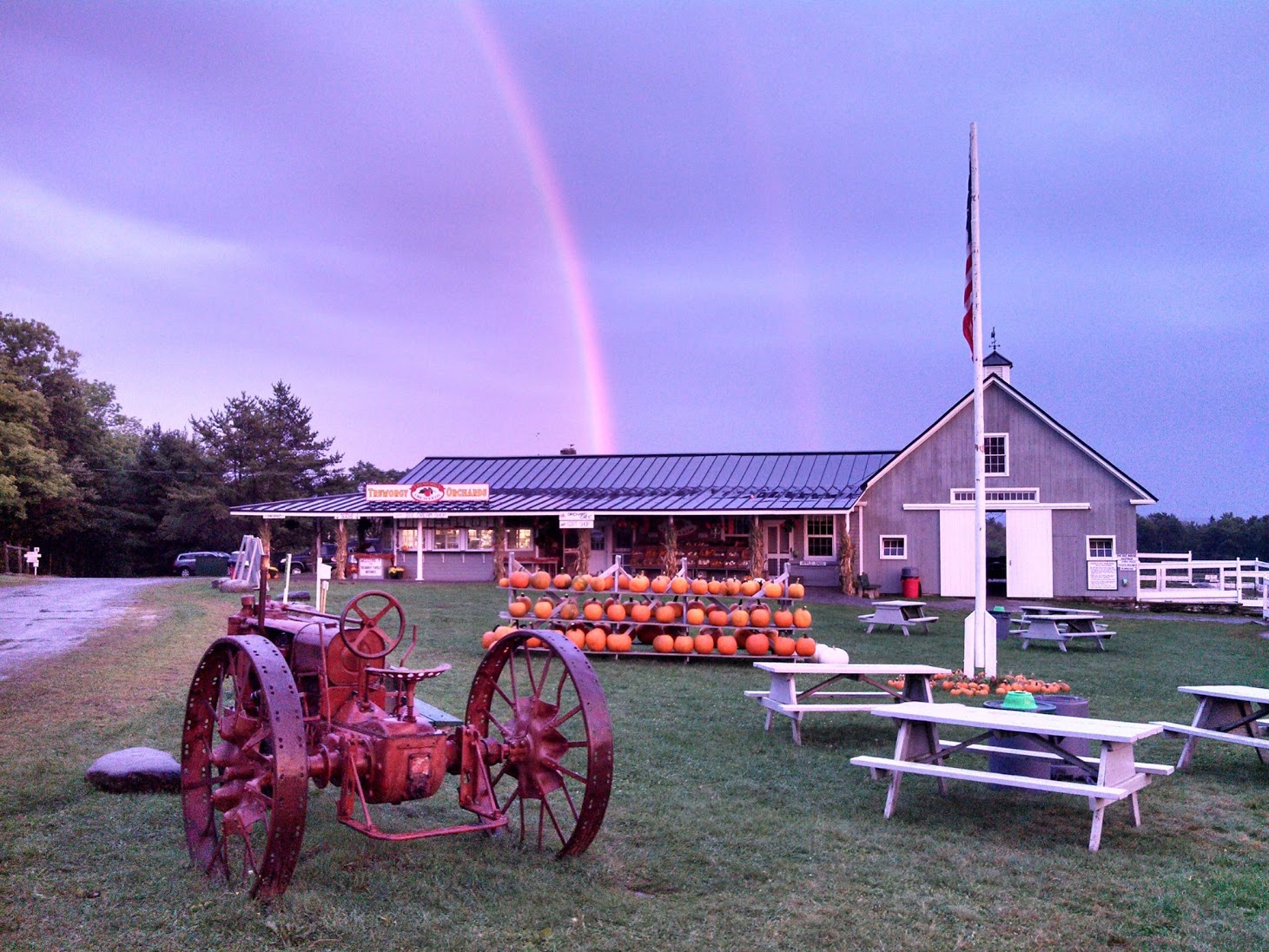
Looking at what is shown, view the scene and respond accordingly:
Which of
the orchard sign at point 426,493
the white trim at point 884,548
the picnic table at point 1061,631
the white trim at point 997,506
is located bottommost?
the picnic table at point 1061,631

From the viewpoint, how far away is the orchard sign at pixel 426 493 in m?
36.8

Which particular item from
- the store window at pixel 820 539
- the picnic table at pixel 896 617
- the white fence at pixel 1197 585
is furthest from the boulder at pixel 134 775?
the store window at pixel 820 539

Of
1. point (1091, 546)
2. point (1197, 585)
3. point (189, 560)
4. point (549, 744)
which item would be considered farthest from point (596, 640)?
point (189, 560)

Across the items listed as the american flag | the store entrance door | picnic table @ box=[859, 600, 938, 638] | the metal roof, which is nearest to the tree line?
the metal roof

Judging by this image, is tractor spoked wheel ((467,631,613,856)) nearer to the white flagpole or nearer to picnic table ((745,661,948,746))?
picnic table ((745,661,948,746))

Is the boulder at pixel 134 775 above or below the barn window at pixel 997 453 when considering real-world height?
below

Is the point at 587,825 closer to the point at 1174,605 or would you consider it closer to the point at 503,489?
the point at 1174,605

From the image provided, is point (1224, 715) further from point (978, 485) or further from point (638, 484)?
point (638, 484)

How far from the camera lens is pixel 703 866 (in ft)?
19.9

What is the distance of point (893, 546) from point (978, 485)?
60.6 ft

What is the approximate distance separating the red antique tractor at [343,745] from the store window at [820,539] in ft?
95.2

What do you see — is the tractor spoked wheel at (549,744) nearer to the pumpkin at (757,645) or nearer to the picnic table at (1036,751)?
the picnic table at (1036,751)

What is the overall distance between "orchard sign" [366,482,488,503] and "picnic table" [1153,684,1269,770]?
2986 centimetres

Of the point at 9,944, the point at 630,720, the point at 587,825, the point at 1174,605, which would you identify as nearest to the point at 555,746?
the point at 587,825
